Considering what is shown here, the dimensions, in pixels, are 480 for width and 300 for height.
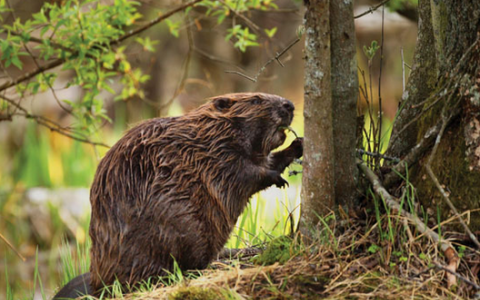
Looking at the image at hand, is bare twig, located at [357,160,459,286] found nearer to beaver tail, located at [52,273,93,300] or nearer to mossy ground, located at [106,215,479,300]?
mossy ground, located at [106,215,479,300]

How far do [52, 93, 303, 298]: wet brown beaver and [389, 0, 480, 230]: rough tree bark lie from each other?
84cm

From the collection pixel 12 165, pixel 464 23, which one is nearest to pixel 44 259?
pixel 12 165

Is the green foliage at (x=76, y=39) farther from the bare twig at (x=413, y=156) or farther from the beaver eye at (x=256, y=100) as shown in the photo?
the bare twig at (x=413, y=156)

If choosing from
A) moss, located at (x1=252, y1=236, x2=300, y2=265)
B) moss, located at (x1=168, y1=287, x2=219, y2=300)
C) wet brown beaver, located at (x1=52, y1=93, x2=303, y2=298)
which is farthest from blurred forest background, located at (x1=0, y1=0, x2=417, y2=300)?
moss, located at (x1=168, y1=287, x2=219, y2=300)

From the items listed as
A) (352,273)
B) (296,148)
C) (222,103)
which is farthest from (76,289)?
(352,273)

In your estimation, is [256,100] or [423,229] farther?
[256,100]

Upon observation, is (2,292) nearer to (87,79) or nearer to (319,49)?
(87,79)

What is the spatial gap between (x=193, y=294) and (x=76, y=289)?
94 centimetres

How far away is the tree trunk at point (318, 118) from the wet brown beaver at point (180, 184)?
0.60m

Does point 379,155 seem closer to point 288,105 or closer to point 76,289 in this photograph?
point 288,105

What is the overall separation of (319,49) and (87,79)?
7.52ft

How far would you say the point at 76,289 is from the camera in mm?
2828

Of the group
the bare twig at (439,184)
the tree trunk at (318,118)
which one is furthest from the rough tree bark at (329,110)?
the bare twig at (439,184)

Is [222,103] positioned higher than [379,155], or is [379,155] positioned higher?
[222,103]
